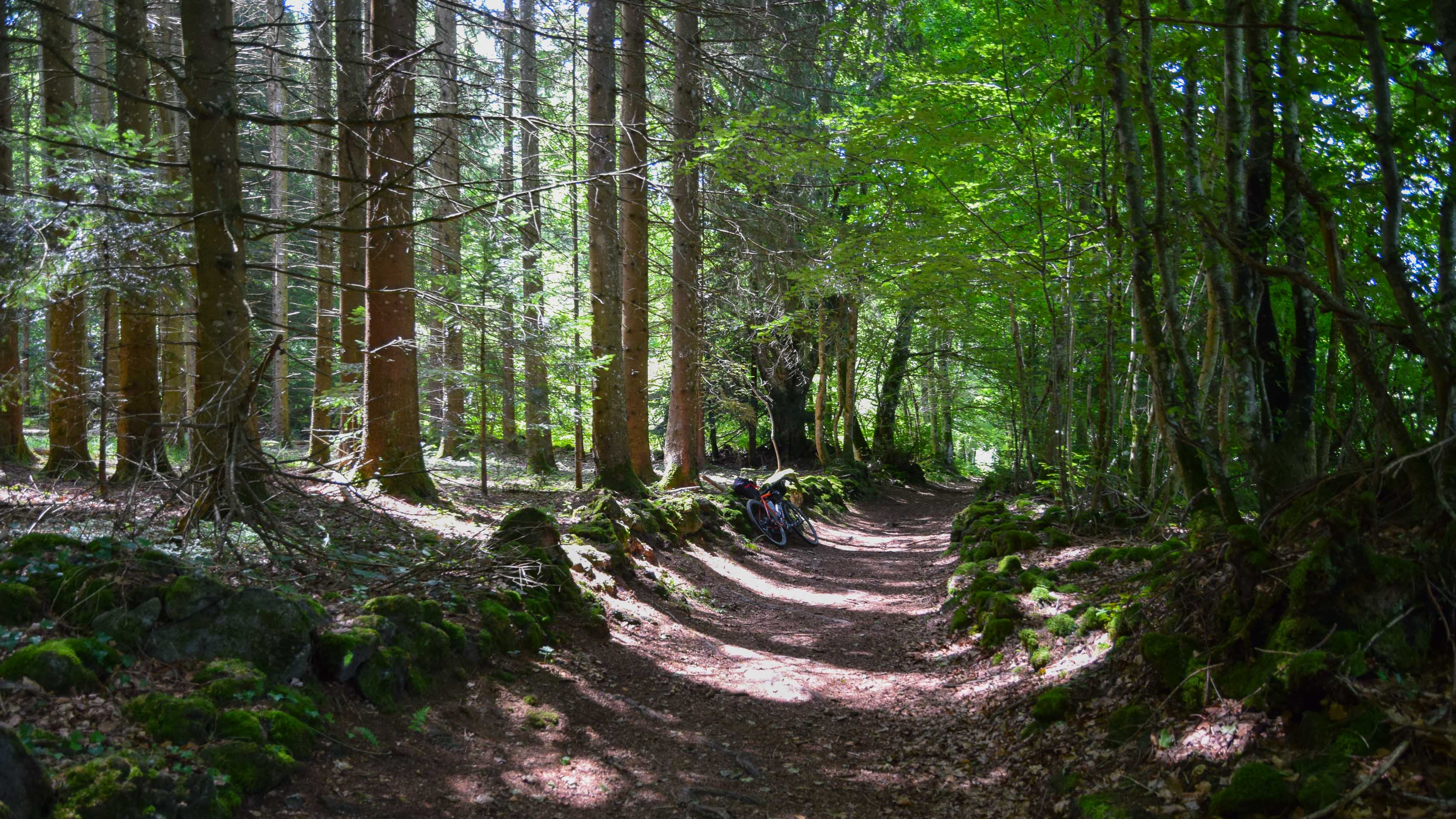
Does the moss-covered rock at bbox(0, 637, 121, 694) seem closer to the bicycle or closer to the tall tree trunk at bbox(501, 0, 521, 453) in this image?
the tall tree trunk at bbox(501, 0, 521, 453)

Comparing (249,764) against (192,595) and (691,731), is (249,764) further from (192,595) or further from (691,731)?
(691,731)

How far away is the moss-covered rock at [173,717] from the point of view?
3.24m

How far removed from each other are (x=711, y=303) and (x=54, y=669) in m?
12.5

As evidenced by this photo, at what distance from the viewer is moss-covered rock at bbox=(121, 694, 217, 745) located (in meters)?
3.24

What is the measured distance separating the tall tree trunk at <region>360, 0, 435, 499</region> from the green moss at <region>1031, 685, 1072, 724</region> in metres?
6.03

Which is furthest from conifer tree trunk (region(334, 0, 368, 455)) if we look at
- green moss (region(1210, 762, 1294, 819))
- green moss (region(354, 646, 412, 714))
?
green moss (region(1210, 762, 1294, 819))

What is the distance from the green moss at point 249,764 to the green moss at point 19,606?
1179 millimetres

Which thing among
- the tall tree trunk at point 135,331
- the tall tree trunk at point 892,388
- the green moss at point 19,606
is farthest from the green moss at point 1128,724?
the tall tree trunk at point 892,388

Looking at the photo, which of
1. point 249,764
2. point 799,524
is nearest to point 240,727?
point 249,764

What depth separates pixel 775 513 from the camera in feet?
43.9

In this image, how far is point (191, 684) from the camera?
3.63 metres

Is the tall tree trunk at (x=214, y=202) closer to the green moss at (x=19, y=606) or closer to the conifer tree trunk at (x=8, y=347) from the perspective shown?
the green moss at (x=19, y=606)

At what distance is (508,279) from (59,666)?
26.5 ft

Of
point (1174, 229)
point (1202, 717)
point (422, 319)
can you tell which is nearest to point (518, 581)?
point (1202, 717)
